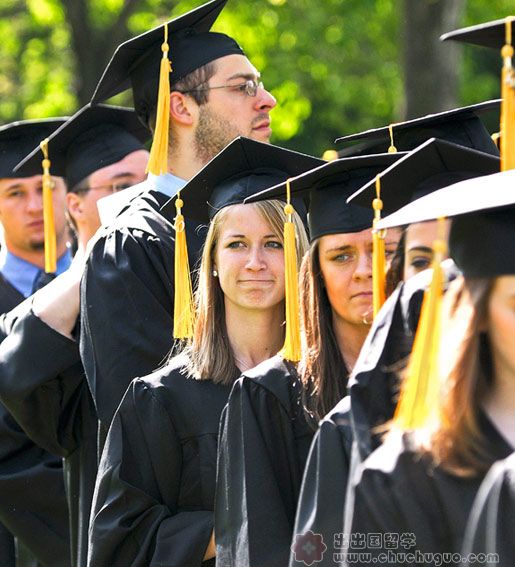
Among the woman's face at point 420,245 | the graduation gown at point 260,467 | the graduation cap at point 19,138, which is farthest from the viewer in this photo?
the graduation cap at point 19,138

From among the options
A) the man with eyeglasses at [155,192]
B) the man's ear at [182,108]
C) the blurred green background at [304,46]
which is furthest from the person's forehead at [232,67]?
the blurred green background at [304,46]

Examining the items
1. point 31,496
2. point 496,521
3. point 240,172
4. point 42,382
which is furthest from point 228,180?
point 496,521

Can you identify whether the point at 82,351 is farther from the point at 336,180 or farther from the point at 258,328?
the point at 336,180

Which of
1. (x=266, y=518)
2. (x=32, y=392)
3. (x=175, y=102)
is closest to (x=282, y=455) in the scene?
(x=266, y=518)

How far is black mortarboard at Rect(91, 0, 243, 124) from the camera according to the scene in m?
6.20

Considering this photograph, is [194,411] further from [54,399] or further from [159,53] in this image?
[159,53]

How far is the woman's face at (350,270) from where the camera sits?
438 cm

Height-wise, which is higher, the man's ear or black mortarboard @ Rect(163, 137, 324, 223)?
the man's ear

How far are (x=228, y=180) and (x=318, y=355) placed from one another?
1.03 m

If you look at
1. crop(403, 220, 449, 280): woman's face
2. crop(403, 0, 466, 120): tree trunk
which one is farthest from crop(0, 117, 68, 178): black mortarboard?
crop(403, 0, 466, 120): tree trunk

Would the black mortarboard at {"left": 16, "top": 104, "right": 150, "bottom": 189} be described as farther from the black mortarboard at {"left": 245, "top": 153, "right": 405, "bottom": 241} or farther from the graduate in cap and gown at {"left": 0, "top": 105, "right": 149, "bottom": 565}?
the black mortarboard at {"left": 245, "top": 153, "right": 405, "bottom": 241}

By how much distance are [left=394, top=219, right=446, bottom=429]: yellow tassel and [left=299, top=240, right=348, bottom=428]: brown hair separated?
1.17m

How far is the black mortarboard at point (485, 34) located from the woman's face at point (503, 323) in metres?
1.38

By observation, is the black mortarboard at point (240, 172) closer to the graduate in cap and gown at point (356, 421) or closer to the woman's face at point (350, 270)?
the woman's face at point (350, 270)
